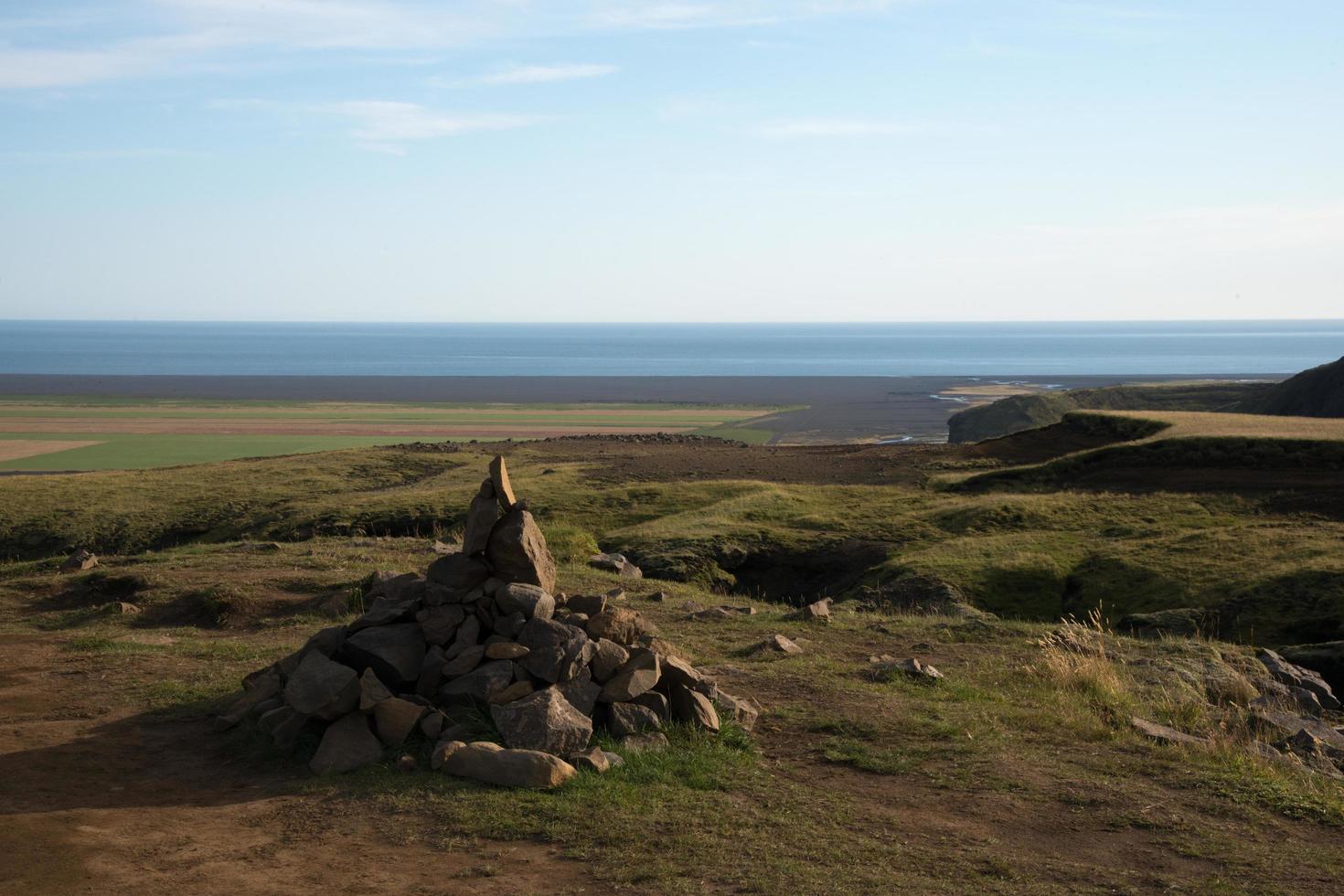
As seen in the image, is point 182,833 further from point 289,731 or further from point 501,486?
point 501,486

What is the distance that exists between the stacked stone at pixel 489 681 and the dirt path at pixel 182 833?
3.14ft

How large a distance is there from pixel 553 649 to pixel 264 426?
311ft

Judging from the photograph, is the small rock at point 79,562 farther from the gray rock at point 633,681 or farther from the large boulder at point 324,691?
the gray rock at point 633,681

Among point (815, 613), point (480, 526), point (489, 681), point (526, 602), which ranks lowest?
point (815, 613)

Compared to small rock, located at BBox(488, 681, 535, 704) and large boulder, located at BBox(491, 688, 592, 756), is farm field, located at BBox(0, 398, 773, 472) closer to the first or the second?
small rock, located at BBox(488, 681, 535, 704)

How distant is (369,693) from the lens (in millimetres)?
12445

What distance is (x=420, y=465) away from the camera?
50.2m

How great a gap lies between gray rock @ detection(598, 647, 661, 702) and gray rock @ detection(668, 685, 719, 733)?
0.34 metres

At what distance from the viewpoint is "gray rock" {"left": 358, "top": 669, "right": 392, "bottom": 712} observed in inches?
487

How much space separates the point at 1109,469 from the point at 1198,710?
83.8 ft

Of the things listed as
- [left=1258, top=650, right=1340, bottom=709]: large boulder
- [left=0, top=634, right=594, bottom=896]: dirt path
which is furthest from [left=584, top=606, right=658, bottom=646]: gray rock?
[left=1258, top=650, right=1340, bottom=709]: large boulder

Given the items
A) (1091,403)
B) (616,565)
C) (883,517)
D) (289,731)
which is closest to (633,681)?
(289,731)

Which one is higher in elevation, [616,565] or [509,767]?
[509,767]

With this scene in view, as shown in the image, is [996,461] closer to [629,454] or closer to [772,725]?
[629,454]
